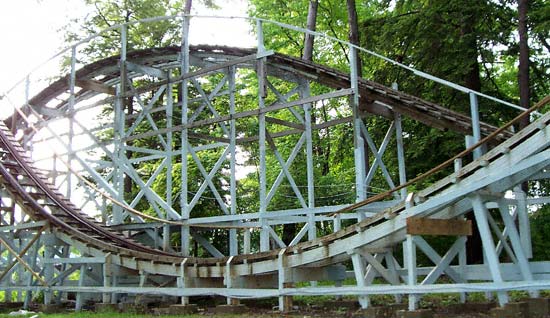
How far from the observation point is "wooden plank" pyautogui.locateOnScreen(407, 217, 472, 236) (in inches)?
378

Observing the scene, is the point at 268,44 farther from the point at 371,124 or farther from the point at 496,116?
the point at 496,116

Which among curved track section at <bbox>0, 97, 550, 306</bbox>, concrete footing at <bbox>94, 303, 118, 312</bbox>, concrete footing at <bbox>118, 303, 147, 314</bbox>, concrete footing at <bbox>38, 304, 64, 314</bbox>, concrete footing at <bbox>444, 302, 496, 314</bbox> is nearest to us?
curved track section at <bbox>0, 97, 550, 306</bbox>

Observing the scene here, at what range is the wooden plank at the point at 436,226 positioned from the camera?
960 cm

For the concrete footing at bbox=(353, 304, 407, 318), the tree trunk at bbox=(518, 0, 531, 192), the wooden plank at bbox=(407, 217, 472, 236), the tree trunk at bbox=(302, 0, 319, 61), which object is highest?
the tree trunk at bbox=(302, 0, 319, 61)

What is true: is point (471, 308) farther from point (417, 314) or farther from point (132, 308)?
point (132, 308)

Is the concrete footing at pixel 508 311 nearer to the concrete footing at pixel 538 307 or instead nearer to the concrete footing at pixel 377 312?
the concrete footing at pixel 538 307

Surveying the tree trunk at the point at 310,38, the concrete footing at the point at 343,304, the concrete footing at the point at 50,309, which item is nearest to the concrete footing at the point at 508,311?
the concrete footing at the point at 343,304

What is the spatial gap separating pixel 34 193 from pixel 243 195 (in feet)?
36.4

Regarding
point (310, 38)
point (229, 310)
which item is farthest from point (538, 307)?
point (310, 38)

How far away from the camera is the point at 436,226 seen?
9930 millimetres

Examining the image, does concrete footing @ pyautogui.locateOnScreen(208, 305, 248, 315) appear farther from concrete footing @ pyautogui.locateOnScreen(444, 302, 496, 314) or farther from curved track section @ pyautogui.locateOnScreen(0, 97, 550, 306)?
concrete footing @ pyautogui.locateOnScreen(444, 302, 496, 314)

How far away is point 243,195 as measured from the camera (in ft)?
85.6

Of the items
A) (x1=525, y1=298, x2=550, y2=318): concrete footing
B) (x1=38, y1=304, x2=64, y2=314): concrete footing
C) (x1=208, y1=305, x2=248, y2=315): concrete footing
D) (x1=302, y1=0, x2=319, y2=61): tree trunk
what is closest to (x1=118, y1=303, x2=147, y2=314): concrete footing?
(x1=38, y1=304, x2=64, y2=314): concrete footing

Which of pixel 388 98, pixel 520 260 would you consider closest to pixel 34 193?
pixel 388 98
